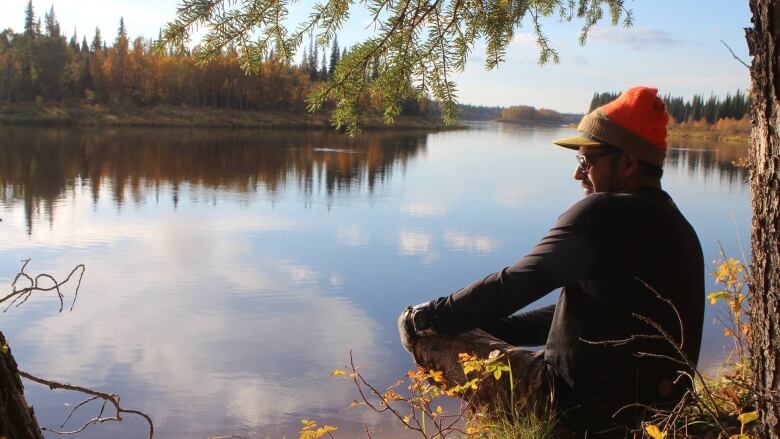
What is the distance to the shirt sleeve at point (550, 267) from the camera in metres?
1.95

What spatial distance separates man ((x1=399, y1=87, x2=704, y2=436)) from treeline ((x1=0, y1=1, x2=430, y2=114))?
→ 4768cm

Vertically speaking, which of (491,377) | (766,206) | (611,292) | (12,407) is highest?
(766,206)

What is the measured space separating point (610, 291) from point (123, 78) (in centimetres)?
5895

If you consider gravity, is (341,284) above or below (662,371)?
below

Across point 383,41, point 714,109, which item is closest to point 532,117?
point 714,109

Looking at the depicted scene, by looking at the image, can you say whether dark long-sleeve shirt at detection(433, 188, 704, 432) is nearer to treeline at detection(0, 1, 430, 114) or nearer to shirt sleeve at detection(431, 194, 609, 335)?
shirt sleeve at detection(431, 194, 609, 335)

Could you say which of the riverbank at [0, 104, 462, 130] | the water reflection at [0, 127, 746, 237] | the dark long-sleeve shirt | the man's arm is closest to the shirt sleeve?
the dark long-sleeve shirt

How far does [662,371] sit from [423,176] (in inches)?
732

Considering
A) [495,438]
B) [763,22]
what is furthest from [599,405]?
[763,22]

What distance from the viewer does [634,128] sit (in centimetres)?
211

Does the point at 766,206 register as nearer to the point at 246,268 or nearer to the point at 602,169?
the point at 602,169

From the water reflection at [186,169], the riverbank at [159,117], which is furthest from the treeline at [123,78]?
the water reflection at [186,169]

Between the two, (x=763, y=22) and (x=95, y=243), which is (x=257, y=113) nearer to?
(x=95, y=243)

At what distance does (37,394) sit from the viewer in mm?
5047
